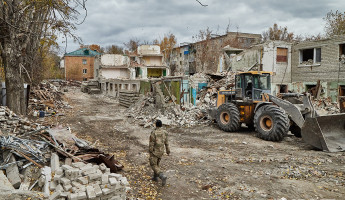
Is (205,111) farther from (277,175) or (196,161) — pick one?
(277,175)

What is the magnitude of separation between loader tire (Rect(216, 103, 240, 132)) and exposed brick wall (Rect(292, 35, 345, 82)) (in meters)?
10.7

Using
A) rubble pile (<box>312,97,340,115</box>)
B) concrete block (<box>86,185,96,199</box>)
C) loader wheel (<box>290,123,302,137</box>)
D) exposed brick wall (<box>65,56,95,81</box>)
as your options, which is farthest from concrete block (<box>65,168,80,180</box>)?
exposed brick wall (<box>65,56,95,81</box>)

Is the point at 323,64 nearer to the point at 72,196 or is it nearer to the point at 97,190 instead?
the point at 97,190

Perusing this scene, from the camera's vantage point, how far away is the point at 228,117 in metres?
11.8

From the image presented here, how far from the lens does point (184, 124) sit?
13.4 m

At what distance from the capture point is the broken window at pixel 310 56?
19.1 meters

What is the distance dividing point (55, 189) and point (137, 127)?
28.1 ft

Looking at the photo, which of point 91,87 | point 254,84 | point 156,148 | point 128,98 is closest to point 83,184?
point 156,148

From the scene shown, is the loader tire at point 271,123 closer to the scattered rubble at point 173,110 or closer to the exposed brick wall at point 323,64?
the scattered rubble at point 173,110

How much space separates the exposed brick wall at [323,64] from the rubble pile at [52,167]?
17.1 metres

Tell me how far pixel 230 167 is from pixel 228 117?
16.2 feet

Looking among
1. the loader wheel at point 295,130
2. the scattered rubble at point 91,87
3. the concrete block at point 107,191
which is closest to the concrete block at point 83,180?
the concrete block at point 107,191

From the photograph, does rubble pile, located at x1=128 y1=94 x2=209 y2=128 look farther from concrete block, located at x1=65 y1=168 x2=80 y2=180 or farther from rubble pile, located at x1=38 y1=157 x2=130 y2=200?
concrete block, located at x1=65 y1=168 x2=80 y2=180

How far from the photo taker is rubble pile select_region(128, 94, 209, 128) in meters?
13.6
